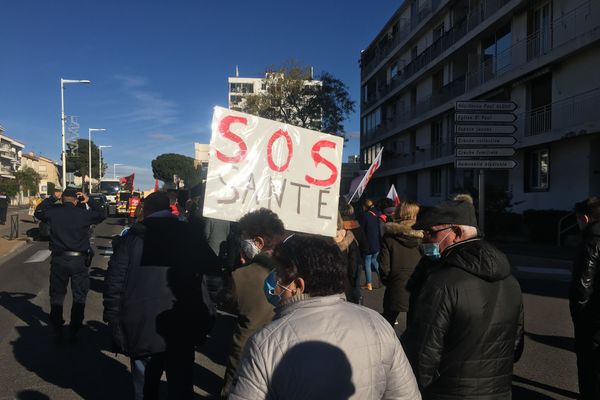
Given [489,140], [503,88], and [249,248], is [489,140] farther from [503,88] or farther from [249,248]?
[503,88]

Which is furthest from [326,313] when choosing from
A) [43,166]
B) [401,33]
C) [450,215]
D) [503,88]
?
[43,166]

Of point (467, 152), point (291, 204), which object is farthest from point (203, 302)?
point (467, 152)

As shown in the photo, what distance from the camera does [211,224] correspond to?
25.5 feet

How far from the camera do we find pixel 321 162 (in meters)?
4.41

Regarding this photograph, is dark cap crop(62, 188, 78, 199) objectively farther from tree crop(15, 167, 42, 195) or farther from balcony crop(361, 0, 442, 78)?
tree crop(15, 167, 42, 195)

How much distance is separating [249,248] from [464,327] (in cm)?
180

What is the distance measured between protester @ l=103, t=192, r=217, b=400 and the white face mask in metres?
0.34

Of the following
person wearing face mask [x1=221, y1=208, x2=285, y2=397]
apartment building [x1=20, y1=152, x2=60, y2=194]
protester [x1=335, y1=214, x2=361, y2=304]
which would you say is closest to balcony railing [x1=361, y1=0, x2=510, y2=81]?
protester [x1=335, y1=214, x2=361, y2=304]

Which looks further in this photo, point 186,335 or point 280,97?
point 280,97

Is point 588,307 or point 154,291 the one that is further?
point 588,307

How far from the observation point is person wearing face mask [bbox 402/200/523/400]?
2.27 m

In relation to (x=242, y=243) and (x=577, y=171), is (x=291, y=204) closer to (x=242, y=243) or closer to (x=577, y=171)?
(x=242, y=243)

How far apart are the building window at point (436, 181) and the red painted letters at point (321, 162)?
29158 mm

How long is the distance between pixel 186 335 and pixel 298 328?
203 cm
